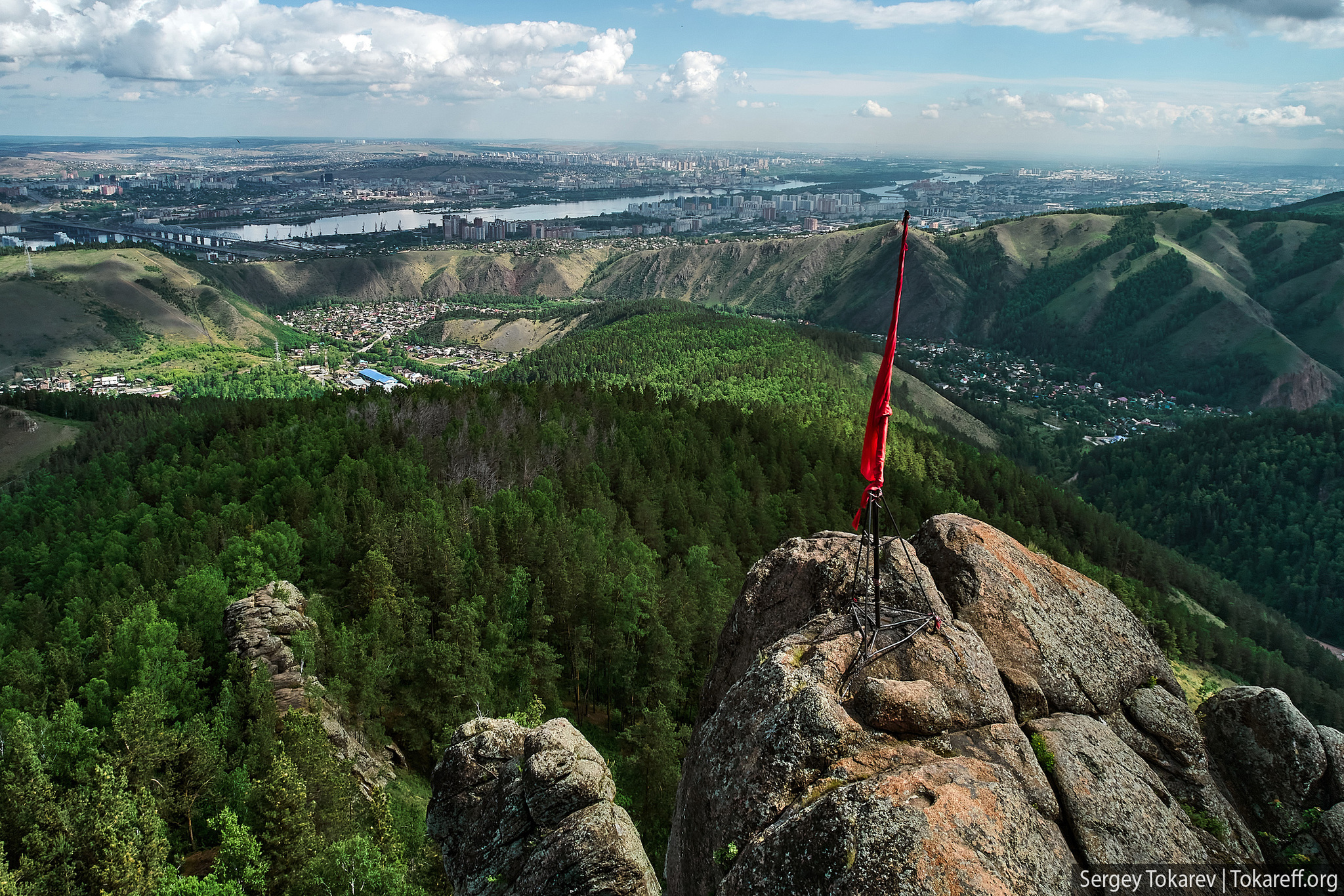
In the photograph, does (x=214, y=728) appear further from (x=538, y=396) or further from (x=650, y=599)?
(x=538, y=396)

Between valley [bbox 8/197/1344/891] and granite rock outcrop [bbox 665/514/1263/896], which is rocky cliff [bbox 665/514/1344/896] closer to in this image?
granite rock outcrop [bbox 665/514/1263/896]

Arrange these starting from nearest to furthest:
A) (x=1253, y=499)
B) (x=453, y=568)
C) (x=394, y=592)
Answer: (x=394, y=592)
(x=453, y=568)
(x=1253, y=499)

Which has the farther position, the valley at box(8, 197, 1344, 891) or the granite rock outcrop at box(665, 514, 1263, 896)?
the valley at box(8, 197, 1344, 891)

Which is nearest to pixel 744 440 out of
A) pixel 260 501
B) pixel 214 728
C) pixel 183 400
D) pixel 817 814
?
pixel 260 501

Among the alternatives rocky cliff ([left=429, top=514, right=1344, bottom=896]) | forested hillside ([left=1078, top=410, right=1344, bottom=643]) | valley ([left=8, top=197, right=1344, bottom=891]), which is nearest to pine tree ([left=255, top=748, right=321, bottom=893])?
valley ([left=8, top=197, right=1344, bottom=891])

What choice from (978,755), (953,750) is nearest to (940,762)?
(953,750)

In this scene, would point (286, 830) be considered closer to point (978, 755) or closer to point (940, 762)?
point (940, 762)
